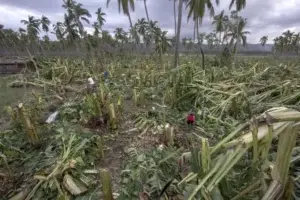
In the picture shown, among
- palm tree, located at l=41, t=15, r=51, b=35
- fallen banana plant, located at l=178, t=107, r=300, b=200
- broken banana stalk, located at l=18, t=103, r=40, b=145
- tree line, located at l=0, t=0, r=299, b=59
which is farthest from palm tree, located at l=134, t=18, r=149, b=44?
fallen banana plant, located at l=178, t=107, r=300, b=200

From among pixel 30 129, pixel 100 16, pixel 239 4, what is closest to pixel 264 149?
pixel 30 129

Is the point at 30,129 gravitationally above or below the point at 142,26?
below

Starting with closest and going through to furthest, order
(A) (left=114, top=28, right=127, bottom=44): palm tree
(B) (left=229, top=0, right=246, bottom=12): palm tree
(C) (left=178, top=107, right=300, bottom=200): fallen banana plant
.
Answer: (C) (left=178, top=107, right=300, bottom=200): fallen banana plant, (B) (left=229, top=0, right=246, bottom=12): palm tree, (A) (left=114, top=28, right=127, bottom=44): palm tree

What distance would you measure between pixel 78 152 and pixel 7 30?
144ft

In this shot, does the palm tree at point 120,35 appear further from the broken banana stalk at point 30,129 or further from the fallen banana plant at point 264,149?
the fallen banana plant at point 264,149

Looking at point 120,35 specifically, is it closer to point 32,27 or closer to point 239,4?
point 32,27

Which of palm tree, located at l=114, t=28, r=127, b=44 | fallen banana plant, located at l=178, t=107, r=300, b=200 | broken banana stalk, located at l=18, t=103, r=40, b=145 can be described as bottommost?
broken banana stalk, located at l=18, t=103, r=40, b=145

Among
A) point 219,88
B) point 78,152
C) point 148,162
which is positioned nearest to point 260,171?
point 148,162

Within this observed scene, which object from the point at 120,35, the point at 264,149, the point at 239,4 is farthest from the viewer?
the point at 120,35

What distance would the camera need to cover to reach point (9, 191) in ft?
10.6

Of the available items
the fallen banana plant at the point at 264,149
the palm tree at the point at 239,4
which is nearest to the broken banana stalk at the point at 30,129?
the fallen banana plant at the point at 264,149

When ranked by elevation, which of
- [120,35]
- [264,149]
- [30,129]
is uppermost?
[120,35]

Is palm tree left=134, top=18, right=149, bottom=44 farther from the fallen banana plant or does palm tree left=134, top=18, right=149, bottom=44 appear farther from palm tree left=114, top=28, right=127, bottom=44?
the fallen banana plant

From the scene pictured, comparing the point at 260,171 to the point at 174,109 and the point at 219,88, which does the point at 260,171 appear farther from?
the point at 219,88
